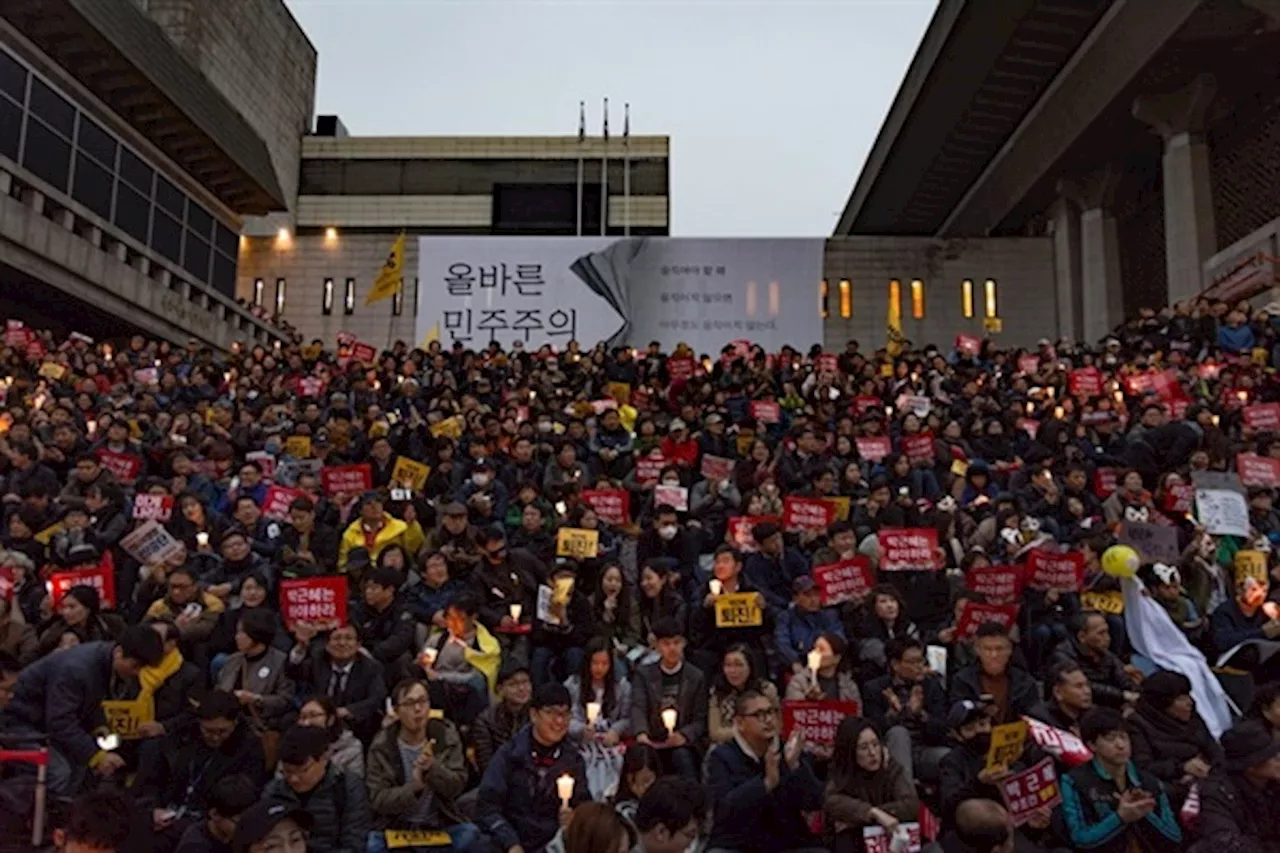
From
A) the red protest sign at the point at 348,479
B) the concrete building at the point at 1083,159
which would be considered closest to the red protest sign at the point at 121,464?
the red protest sign at the point at 348,479

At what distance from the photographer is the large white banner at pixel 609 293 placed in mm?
27078

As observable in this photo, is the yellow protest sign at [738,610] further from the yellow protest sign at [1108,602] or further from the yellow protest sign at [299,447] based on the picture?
the yellow protest sign at [299,447]

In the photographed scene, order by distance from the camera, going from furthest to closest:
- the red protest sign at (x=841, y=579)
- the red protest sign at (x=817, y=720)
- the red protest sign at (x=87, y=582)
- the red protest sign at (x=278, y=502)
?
the red protest sign at (x=278, y=502) → the red protest sign at (x=841, y=579) → the red protest sign at (x=87, y=582) → the red protest sign at (x=817, y=720)

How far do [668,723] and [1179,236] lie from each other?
22534 mm

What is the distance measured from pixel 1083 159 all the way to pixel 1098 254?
2.53m

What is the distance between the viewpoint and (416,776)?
554cm

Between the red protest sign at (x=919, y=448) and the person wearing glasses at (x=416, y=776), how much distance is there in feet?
24.1

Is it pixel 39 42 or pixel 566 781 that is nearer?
pixel 566 781

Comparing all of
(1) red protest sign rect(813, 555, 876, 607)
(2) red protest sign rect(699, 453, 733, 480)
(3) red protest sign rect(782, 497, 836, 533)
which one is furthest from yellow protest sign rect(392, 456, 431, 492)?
(1) red protest sign rect(813, 555, 876, 607)

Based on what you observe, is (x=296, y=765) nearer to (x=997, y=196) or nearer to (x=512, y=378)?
(x=512, y=378)

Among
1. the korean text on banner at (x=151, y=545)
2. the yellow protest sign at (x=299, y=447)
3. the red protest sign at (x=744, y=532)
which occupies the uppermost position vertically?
the yellow protest sign at (x=299, y=447)

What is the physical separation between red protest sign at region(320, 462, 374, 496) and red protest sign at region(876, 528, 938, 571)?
5.20 m

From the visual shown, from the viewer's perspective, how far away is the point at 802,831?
197 inches

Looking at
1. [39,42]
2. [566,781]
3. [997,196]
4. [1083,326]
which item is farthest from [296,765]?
[997,196]
